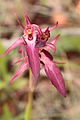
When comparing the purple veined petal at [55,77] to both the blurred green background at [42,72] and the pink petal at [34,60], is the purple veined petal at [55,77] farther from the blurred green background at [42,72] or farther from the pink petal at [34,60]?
the blurred green background at [42,72]

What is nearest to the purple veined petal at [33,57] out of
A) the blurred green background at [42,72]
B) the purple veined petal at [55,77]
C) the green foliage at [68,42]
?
the purple veined petal at [55,77]

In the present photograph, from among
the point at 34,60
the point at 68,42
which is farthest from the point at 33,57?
the point at 68,42

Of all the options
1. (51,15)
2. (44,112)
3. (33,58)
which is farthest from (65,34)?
(33,58)

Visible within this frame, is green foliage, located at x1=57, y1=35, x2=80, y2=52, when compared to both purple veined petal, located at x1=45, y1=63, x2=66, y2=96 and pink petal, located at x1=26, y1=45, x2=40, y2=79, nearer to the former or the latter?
purple veined petal, located at x1=45, y1=63, x2=66, y2=96

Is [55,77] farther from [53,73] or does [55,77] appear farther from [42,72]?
[42,72]

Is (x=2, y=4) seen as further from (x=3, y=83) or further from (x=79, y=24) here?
(x=3, y=83)
